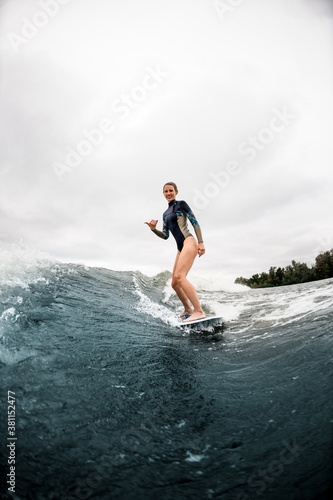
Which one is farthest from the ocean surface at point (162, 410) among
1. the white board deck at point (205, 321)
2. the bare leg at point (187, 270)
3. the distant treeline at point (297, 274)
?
the distant treeline at point (297, 274)

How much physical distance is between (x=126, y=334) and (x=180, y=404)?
187 centimetres

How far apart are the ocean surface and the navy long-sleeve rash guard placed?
200 cm

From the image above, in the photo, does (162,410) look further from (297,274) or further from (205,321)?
(297,274)

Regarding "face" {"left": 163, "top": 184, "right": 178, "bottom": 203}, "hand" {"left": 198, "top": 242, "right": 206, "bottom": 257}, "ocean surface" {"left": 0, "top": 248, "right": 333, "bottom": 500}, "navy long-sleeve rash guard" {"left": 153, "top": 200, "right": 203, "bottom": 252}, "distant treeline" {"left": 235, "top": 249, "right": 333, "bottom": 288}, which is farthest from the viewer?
"distant treeline" {"left": 235, "top": 249, "right": 333, "bottom": 288}

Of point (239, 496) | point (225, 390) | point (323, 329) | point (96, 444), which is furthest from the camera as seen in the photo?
point (323, 329)

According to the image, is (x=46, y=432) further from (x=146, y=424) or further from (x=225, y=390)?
(x=225, y=390)

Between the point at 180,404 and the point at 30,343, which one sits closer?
the point at 180,404

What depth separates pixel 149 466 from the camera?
1.67 m

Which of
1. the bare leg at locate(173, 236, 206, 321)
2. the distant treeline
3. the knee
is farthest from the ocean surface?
the distant treeline

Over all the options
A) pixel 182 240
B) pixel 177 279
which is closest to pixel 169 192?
pixel 182 240

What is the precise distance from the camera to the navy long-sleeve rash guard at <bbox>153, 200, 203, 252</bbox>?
5.27 m

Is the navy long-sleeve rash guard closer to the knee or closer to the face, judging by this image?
the face

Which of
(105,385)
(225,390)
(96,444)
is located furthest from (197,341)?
(96,444)

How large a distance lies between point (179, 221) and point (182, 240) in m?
0.39
